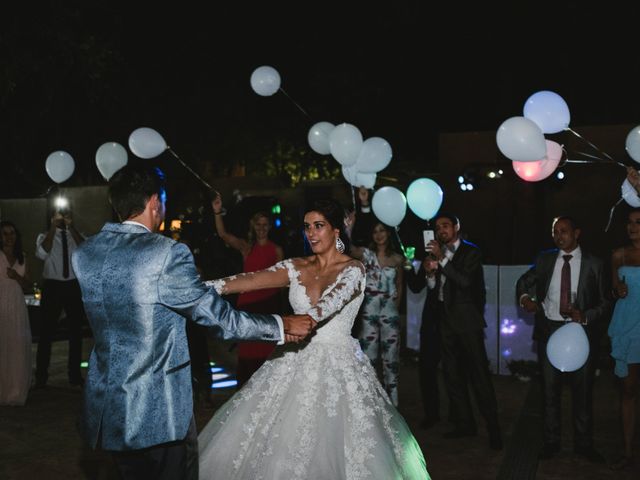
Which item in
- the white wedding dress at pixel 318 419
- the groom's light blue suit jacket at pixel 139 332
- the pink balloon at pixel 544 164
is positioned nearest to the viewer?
the groom's light blue suit jacket at pixel 139 332

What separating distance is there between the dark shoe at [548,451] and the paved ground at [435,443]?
0.05 meters

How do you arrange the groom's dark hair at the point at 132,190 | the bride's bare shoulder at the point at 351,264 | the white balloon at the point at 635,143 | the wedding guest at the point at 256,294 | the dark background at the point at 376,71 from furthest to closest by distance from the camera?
the dark background at the point at 376,71 < the wedding guest at the point at 256,294 < the white balloon at the point at 635,143 < the bride's bare shoulder at the point at 351,264 < the groom's dark hair at the point at 132,190

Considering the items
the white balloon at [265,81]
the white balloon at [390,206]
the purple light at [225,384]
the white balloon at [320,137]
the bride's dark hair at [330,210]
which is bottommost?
the purple light at [225,384]

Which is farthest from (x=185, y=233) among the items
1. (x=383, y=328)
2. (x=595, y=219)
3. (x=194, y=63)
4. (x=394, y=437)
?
(x=394, y=437)

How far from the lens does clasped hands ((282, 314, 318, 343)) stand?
3.58 meters

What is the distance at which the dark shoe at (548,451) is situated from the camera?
5.82 m

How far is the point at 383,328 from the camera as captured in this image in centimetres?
720

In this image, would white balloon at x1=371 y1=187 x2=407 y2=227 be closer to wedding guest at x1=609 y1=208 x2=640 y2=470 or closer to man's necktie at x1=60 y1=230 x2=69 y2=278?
wedding guest at x1=609 y1=208 x2=640 y2=470

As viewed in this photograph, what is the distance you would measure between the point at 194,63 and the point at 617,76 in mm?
11629

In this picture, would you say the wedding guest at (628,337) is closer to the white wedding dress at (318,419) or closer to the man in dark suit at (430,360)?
the man in dark suit at (430,360)

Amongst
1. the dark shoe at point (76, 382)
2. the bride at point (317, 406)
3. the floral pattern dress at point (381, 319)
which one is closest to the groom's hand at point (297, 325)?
the bride at point (317, 406)

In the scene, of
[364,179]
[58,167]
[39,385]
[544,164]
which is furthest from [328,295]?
[58,167]

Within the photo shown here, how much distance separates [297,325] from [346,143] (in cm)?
454

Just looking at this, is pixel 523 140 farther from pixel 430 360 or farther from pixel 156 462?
pixel 156 462
